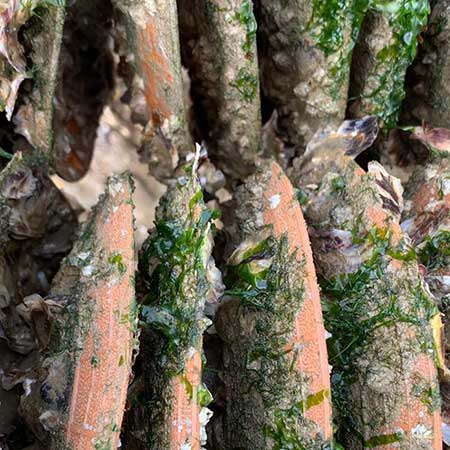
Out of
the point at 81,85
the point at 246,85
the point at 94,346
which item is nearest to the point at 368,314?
the point at 94,346

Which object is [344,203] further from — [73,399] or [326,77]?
[73,399]

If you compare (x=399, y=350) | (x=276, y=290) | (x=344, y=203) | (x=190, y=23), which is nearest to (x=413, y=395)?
(x=399, y=350)

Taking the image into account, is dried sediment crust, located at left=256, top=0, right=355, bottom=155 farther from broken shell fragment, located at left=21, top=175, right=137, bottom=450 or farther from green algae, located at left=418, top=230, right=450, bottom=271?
broken shell fragment, located at left=21, top=175, right=137, bottom=450

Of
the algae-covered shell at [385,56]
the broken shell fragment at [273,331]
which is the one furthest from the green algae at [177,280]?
the algae-covered shell at [385,56]

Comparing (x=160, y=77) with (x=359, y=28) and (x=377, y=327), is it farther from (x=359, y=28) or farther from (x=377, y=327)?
(x=377, y=327)

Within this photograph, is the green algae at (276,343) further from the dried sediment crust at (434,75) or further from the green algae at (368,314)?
the dried sediment crust at (434,75)

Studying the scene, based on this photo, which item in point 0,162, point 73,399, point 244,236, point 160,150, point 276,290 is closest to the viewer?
point 73,399
